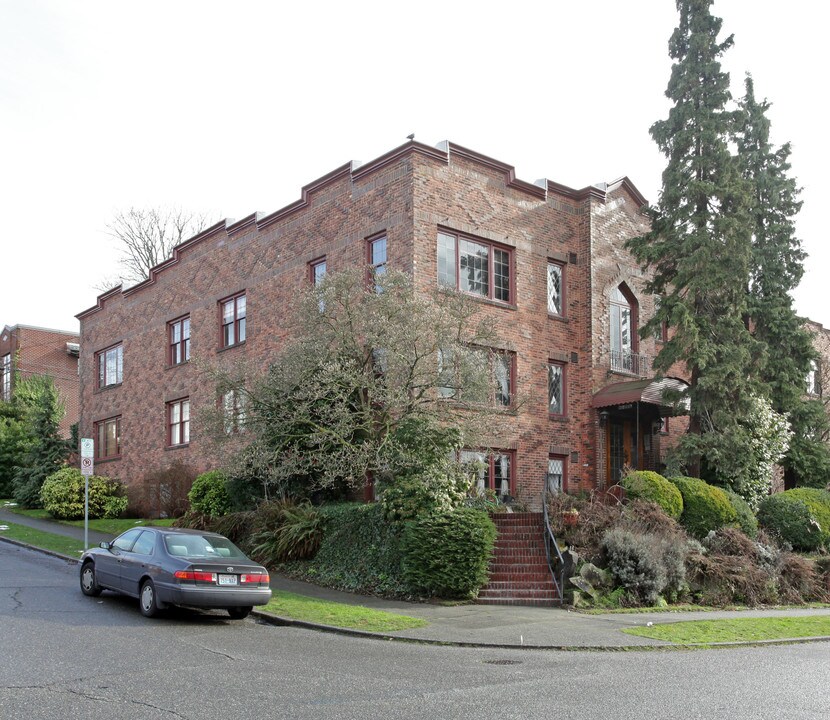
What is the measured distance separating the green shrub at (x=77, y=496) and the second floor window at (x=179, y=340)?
488 cm

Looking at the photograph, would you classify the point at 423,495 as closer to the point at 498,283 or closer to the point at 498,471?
the point at 498,471

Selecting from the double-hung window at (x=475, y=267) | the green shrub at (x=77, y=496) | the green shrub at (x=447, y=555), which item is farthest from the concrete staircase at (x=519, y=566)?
the green shrub at (x=77, y=496)

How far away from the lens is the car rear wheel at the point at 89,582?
1533cm

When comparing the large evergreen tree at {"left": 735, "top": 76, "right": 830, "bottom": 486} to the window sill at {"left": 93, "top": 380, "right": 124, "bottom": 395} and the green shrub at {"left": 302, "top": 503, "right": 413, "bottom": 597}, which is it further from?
the window sill at {"left": 93, "top": 380, "right": 124, "bottom": 395}

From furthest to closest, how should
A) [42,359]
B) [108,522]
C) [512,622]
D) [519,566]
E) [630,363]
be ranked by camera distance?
[42,359] < [108,522] < [630,363] < [519,566] < [512,622]

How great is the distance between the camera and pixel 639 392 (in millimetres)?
25000

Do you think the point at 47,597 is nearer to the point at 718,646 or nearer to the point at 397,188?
the point at 718,646

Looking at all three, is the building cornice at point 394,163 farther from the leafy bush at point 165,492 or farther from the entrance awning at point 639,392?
the leafy bush at point 165,492

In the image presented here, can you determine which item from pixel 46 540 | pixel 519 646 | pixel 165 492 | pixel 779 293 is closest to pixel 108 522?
pixel 165 492

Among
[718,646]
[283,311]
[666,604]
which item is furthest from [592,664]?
[283,311]

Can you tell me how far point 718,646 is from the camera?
1330 cm

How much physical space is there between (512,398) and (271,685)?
15.3 meters

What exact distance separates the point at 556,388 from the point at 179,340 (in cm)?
1404

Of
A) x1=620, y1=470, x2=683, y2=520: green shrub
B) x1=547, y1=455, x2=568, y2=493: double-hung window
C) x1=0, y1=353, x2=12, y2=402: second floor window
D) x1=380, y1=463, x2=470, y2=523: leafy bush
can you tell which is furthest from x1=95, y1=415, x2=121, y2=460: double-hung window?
x1=620, y1=470, x2=683, y2=520: green shrub
